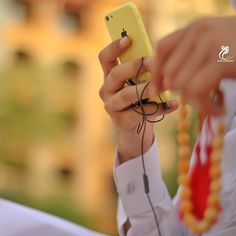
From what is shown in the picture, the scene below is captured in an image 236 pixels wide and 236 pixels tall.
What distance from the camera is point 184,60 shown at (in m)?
0.32

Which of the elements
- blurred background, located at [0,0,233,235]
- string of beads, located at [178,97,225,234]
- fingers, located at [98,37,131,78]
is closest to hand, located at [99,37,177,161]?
fingers, located at [98,37,131,78]

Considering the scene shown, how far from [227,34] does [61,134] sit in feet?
3.37

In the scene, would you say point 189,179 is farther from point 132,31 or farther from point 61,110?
point 61,110

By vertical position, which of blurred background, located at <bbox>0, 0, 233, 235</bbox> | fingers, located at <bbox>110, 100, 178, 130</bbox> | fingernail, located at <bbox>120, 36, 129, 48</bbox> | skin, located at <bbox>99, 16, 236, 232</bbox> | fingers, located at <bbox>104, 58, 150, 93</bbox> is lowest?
blurred background, located at <bbox>0, 0, 233, 235</bbox>

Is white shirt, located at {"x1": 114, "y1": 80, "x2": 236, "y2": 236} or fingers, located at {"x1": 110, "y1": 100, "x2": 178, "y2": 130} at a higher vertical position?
fingers, located at {"x1": 110, "y1": 100, "x2": 178, "y2": 130}

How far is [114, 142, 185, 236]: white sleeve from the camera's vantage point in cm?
65

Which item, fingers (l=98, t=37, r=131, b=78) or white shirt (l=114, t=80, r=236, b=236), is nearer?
fingers (l=98, t=37, r=131, b=78)

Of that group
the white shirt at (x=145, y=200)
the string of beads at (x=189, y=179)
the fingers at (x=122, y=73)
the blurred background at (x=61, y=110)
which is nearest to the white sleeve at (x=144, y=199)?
the white shirt at (x=145, y=200)

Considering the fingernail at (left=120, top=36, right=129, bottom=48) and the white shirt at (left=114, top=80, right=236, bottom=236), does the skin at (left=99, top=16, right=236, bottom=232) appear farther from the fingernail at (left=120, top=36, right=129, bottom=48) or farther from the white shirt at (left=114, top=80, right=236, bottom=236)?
the white shirt at (left=114, top=80, right=236, bottom=236)

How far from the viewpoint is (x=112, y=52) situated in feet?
1.85

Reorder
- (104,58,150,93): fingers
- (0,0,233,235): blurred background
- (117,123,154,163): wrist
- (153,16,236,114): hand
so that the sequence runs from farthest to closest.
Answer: (0,0,233,235): blurred background < (117,123,154,163): wrist < (104,58,150,93): fingers < (153,16,236,114): hand

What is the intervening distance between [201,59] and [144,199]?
0.38 metres

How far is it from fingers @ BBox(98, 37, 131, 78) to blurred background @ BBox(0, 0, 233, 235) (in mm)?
609

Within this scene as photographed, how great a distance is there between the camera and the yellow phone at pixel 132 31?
0.54 m
